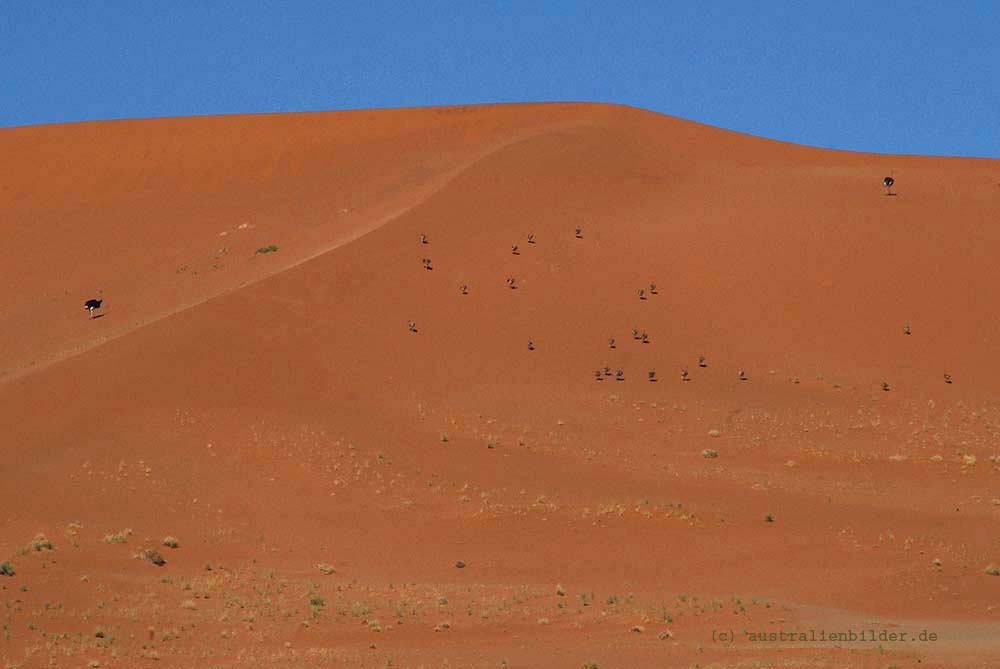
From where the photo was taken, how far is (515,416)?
28.0 metres

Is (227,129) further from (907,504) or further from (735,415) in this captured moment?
(907,504)

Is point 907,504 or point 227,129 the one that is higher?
point 227,129

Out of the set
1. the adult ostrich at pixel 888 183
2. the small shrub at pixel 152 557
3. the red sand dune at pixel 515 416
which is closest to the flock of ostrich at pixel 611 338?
the red sand dune at pixel 515 416

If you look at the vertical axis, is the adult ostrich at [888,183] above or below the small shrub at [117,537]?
above

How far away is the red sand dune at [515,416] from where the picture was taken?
1820 cm

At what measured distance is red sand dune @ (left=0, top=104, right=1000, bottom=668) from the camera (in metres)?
18.2

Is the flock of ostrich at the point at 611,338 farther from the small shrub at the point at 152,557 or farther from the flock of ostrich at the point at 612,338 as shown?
the small shrub at the point at 152,557

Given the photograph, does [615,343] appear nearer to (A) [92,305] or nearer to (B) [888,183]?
(A) [92,305]

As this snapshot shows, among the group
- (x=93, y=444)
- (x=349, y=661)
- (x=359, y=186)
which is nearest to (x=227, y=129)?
(x=359, y=186)

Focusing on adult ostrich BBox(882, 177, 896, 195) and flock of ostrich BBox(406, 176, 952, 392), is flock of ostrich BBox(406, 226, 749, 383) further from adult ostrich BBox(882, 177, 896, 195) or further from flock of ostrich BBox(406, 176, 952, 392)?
adult ostrich BBox(882, 177, 896, 195)

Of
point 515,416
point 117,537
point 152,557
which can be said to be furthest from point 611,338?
point 152,557

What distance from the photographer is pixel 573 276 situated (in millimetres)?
34719

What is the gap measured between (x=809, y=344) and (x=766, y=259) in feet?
13.8

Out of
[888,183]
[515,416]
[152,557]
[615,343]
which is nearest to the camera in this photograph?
[152,557]
